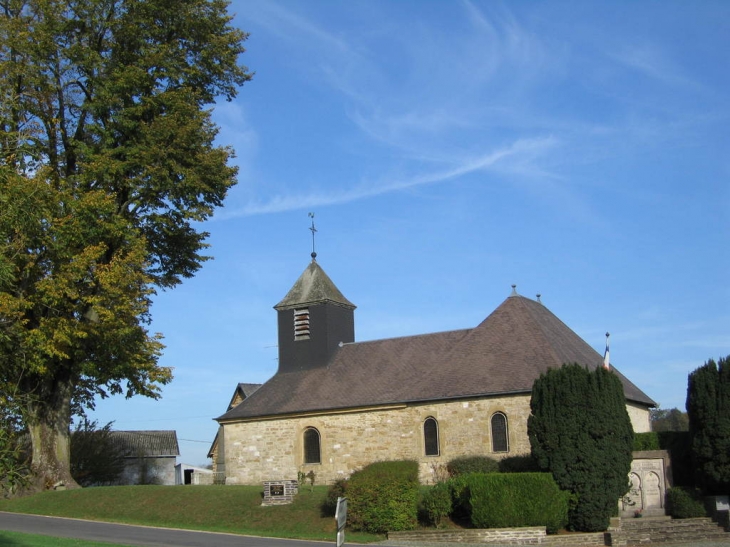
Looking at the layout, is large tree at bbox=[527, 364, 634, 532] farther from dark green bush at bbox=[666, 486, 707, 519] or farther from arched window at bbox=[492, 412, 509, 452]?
arched window at bbox=[492, 412, 509, 452]

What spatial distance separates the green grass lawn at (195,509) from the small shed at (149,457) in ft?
85.0

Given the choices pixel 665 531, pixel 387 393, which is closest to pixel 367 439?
pixel 387 393

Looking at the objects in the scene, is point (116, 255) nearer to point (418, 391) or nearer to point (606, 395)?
point (418, 391)

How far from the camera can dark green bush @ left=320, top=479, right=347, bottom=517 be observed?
22.9m

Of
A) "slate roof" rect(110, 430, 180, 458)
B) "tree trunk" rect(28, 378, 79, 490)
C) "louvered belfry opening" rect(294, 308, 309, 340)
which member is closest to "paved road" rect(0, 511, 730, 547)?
"tree trunk" rect(28, 378, 79, 490)

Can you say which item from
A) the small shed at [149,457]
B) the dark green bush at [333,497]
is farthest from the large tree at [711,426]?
the small shed at [149,457]

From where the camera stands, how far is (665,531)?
72.8 feet

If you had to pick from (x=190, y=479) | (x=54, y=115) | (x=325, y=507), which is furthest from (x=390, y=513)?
(x=190, y=479)

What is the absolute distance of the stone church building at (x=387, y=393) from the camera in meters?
30.7

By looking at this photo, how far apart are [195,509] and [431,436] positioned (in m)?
10.4

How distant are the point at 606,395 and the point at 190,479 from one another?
33.9 meters

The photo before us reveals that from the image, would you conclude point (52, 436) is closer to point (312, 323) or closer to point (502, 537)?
point (312, 323)

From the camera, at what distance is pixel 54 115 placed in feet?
90.0

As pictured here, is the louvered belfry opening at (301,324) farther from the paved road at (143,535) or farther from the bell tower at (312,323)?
the paved road at (143,535)
